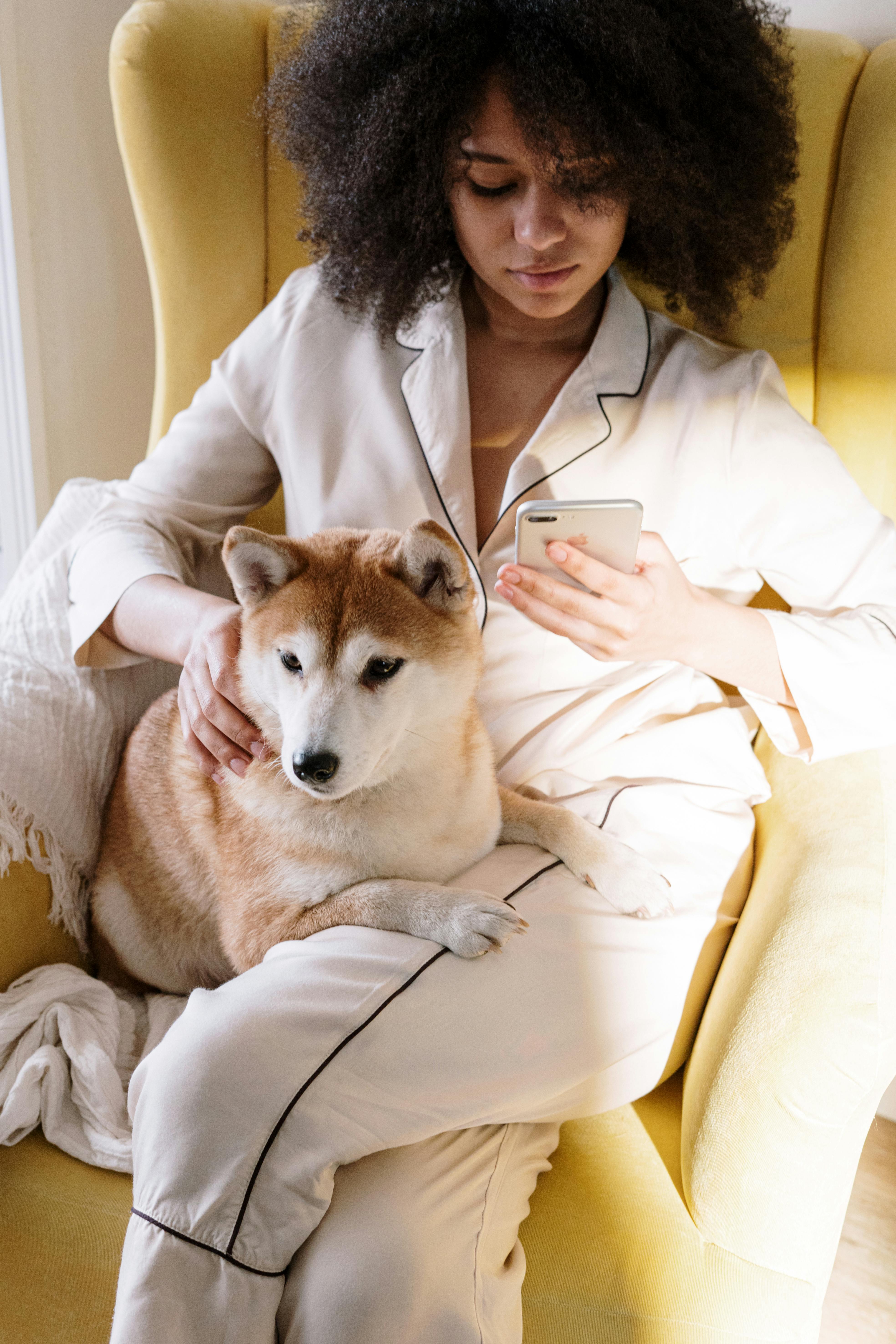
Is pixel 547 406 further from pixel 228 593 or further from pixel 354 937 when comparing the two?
pixel 354 937

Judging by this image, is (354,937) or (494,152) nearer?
(354,937)

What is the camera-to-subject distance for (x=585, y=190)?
1058mm

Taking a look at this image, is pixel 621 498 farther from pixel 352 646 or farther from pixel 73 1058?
pixel 73 1058

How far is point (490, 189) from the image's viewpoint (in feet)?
3.62

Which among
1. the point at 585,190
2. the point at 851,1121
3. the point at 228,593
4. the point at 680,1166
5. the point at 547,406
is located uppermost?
the point at 585,190

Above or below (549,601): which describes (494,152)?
above

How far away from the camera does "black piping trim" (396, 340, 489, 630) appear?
1.19 m

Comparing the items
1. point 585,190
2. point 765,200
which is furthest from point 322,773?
point 765,200

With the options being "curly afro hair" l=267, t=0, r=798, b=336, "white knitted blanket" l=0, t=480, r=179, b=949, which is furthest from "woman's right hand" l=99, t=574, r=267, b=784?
"curly afro hair" l=267, t=0, r=798, b=336

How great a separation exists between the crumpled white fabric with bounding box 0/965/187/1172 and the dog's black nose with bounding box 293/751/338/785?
40cm

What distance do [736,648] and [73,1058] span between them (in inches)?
32.6

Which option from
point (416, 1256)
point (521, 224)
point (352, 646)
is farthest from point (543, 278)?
point (416, 1256)

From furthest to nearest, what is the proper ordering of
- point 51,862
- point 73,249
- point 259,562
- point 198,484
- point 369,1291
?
point 73,249
point 198,484
point 51,862
point 259,562
point 369,1291

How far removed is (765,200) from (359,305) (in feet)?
1.72
